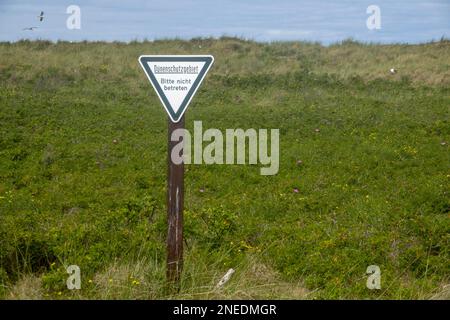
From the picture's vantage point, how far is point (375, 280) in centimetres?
547

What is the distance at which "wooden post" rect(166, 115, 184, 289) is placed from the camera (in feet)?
15.5

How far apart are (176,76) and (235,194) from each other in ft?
16.5

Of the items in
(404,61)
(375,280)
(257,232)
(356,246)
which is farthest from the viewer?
(404,61)

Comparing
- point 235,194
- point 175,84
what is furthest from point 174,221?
point 235,194

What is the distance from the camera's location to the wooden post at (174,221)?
471cm

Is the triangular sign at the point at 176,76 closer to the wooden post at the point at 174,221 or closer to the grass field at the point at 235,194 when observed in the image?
the wooden post at the point at 174,221

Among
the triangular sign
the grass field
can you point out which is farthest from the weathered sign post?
the grass field

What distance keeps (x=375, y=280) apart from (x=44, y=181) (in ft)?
21.8

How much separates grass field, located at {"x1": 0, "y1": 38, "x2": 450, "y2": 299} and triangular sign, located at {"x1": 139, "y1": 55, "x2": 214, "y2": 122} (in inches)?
61.3

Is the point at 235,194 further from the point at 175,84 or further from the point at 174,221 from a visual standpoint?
the point at 175,84

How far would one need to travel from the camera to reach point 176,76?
15.0ft

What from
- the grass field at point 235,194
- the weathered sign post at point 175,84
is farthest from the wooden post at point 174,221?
the grass field at point 235,194
